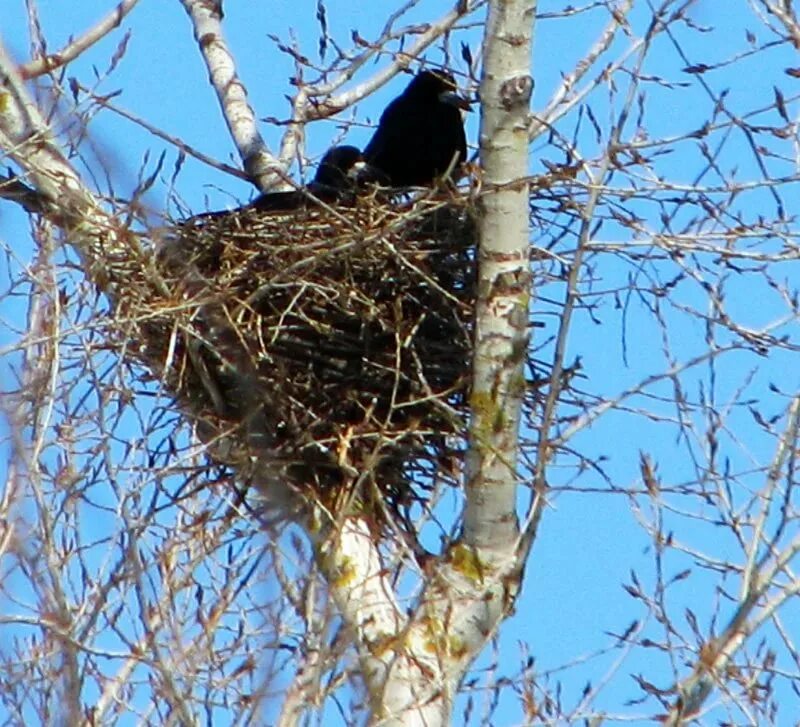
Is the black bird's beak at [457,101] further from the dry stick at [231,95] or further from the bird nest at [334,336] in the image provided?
the bird nest at [334,336]

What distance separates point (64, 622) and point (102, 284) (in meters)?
1.47

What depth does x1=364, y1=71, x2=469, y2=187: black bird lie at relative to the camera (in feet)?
27.6

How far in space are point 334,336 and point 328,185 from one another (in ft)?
4.11

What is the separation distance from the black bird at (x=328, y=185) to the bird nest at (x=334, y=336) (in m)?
0.25

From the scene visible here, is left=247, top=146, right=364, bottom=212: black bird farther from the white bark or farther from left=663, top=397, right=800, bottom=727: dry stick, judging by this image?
left=663, top=397, right=800, bottom=727: dry stick

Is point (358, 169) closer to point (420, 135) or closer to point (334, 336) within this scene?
point (420, 135)

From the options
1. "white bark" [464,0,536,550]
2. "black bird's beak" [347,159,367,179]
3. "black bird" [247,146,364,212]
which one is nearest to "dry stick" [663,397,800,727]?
"white bark" [464,0,536,550]

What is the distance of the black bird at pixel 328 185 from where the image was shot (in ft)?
23.8

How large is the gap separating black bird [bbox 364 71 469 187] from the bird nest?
1421mm

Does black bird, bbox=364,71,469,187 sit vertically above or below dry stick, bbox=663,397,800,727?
above

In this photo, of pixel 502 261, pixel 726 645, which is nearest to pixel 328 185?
pixel 502 261

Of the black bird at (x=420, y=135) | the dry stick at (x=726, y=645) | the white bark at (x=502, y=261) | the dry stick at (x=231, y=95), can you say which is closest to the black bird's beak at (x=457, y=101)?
the black bird at (x=420, y=135)

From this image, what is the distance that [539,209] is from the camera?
6.90 m

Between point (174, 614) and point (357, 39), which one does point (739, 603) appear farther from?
point (357, 39)
